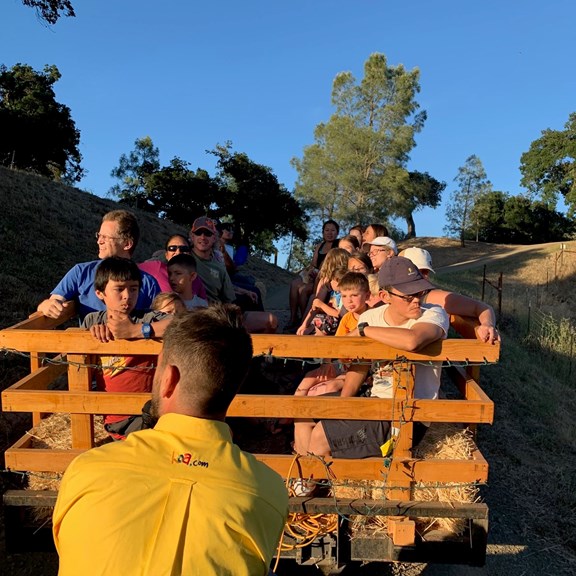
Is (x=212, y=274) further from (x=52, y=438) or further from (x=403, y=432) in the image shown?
→ (x=403, y=432)

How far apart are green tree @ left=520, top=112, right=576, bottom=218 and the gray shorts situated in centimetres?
5400

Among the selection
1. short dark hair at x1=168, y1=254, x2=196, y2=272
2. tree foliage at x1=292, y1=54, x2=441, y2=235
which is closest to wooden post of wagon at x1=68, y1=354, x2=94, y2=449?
short dark hair at x1=168, y1=254, x2=196, y2=272

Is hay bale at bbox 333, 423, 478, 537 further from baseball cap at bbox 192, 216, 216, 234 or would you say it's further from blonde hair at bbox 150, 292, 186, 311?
baseball cap at bbox 192, 216, 216, 234

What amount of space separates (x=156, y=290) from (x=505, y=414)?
215 inches

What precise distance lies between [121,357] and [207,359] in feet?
6.86

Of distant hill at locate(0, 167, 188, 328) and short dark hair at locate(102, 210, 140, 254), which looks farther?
distant hill at locate(0, 167, 188, 328)

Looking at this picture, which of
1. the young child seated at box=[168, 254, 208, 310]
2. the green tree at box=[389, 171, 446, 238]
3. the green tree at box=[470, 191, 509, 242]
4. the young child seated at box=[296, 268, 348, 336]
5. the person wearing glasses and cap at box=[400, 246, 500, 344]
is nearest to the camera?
the person wearing glasses and cap at box=[400, 246, 500, 344]

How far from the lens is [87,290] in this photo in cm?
391

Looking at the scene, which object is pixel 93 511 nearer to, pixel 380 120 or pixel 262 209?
pixel 262 209

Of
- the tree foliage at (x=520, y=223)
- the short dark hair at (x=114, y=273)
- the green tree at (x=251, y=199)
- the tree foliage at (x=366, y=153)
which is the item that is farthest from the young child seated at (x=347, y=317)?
the tree foliage at (x=520, y=223)

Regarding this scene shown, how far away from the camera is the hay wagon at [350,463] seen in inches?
113

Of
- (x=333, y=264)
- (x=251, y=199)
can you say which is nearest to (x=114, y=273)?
(x=333, y=264)

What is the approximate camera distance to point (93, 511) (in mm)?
1222

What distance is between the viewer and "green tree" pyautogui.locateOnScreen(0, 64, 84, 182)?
1243 inches
